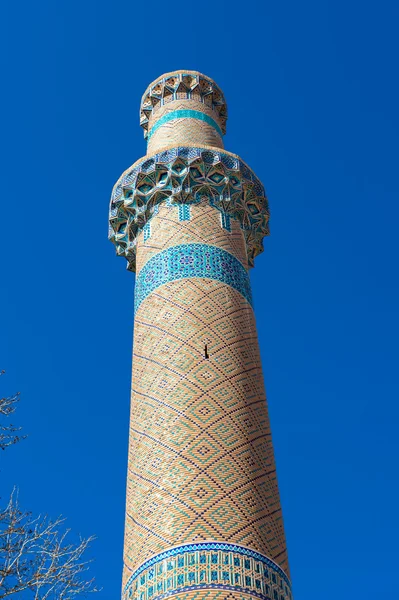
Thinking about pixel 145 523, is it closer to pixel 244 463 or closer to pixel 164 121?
pixel 244 463

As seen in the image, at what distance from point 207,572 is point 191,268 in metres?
2.90

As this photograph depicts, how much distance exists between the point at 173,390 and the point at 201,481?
894mm

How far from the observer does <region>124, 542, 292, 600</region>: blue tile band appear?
5.60 m

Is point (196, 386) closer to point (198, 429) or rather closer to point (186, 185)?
point (198, 429)

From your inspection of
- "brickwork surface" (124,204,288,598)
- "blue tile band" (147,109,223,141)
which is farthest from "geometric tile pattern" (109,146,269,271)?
"blue tile band" (147,109,223,141)

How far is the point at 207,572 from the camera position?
561 cm

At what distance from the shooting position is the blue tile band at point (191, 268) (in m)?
7.60

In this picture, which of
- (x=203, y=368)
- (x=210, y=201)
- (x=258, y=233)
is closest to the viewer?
(x=203, y=368)

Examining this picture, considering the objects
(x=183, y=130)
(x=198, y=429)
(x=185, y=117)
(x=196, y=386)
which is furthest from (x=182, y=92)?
(x=198, y=429)

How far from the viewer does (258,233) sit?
9086 millimetres

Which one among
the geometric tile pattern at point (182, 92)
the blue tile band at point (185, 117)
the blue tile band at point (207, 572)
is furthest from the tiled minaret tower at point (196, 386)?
the geometric tile pattern at point (182, 92)

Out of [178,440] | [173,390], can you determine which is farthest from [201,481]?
[173,390]

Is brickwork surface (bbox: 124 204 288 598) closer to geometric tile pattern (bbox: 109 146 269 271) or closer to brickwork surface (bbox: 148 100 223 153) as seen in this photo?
geometric tile pattern (bbox: 109 146 269 271)

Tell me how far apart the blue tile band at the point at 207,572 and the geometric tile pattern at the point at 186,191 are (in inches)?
147
